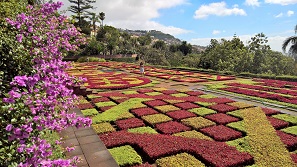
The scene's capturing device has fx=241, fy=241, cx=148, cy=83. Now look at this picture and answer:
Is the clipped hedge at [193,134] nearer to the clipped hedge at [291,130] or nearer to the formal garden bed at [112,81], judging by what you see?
the clipped hedge at [291,130]

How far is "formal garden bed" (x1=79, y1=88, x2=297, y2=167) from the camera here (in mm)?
6375

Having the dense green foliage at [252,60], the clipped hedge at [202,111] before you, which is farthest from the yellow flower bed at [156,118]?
the dense green foliage at [252,60]

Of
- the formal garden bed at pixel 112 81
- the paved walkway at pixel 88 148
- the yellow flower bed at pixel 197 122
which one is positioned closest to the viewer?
the paved walkway at pixel 88 148

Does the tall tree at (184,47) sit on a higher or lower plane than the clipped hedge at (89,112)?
higher

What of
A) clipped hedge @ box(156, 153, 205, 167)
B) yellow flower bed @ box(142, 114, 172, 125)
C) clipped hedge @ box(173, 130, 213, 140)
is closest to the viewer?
clipped hedge @ box(156, 153, 205, 167)

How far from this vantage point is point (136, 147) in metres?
7.17

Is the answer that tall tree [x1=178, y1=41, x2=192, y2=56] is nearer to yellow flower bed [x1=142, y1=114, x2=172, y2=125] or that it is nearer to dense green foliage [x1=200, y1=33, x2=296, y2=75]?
dense green foliage [x1=200, y1=33, x2=296, y2=75]

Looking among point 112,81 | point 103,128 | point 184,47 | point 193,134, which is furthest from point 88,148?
point 184,47

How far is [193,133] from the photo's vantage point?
8.11m

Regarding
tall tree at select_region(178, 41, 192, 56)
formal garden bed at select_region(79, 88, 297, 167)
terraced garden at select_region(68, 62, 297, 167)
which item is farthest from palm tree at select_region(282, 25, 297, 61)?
tall tree at select_region(178, 41, 192, 56)

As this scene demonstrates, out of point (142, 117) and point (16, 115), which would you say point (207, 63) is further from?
point (16, 115)

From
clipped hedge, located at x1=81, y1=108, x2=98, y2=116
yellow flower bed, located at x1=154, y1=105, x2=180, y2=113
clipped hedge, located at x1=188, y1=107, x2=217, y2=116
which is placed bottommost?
clipped hedge, located at x1=81, y1=108, x2=98, y2=116

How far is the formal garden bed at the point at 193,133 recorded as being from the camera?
6.38 meters

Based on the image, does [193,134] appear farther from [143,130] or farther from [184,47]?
[184,47]
